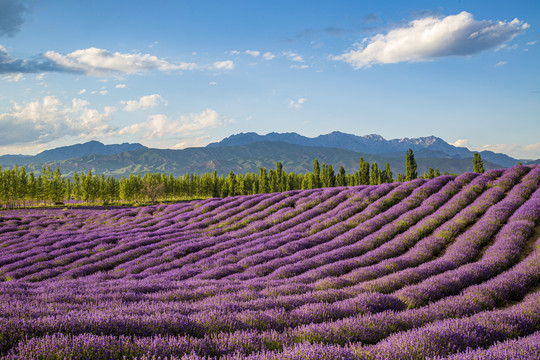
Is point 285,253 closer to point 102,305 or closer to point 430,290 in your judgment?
point 430,290

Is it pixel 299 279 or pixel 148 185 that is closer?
pixel 299 279

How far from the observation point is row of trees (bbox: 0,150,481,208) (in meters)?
105

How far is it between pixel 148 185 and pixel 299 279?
134 m

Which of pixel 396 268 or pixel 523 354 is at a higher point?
pixel 523 354

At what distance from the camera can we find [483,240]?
15062mm

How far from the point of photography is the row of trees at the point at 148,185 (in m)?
105

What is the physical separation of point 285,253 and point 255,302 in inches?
395

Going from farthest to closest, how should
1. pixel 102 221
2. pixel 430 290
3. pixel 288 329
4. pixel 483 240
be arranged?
pixel 102 221
pixel 483 240
pixel 430 290
pixel 288 329

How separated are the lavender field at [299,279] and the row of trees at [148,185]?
87404mm

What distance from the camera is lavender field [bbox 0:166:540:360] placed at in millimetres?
4797

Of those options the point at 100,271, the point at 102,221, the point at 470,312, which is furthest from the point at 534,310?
the point at 102,221

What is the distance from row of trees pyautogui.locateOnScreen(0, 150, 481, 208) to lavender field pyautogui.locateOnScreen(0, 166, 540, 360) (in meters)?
87.4

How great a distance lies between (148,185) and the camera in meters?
135

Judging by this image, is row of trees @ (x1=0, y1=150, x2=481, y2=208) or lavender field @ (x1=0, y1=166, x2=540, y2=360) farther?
row of trees @ (x1=0, y1=150, x2=481, y2=208)
